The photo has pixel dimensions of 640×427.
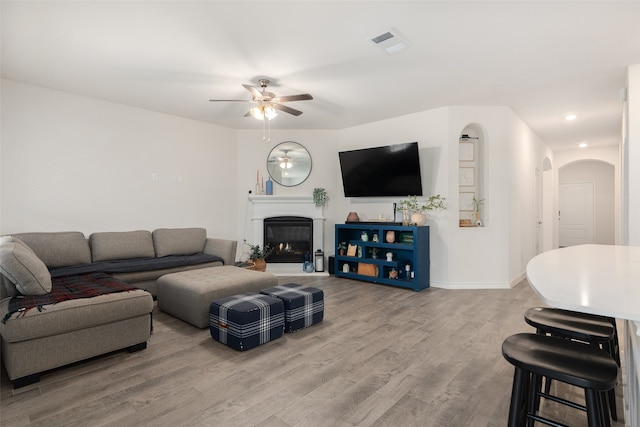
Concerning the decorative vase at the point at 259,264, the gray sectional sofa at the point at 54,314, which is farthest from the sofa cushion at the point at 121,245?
the decorative vase at the point at 259,264

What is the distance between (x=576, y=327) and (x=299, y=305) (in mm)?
A: 2066

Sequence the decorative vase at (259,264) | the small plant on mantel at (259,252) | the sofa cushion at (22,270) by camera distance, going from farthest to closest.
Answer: the small plant on mantel at (259,252) → the decorative vase at (259,264) → the sofa cushion at (22,270)

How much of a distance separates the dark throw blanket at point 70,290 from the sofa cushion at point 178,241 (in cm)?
126

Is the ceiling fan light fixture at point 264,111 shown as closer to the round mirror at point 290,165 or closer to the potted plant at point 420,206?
the round mirror at point 290,165

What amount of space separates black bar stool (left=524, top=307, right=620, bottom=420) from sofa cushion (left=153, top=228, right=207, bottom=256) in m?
4.44

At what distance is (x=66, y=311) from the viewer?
7.62 ft

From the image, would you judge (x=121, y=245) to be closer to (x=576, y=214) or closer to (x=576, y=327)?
(x=576, y=327)

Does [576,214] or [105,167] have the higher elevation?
[105,167]

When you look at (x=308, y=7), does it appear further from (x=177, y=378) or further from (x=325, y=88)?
(x=177, y=378)

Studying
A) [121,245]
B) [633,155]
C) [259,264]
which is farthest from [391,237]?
[121,245]

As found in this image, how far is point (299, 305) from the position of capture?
3098 millimetres

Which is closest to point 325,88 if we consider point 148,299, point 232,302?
point 232,302

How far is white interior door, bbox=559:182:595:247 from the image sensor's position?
9.07 metres

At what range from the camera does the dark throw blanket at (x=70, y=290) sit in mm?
2287
